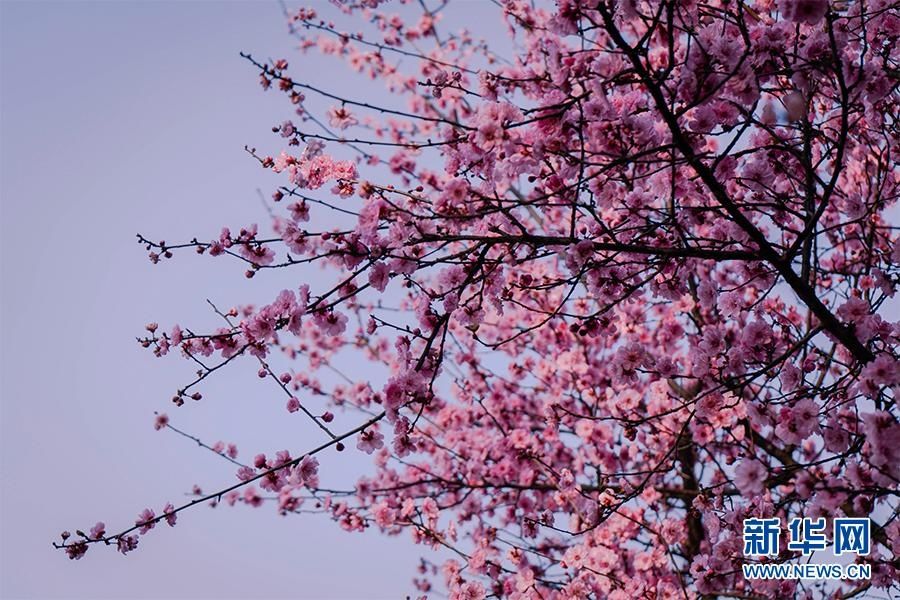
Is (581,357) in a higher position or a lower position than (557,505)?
higher

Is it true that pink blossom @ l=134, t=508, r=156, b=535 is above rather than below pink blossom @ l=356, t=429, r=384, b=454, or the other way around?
below

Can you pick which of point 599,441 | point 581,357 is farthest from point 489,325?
point 599,441

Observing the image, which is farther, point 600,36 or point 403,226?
point 600,36

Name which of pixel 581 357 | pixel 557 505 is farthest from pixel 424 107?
pixel 557 505

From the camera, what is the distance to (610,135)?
350 centimetres

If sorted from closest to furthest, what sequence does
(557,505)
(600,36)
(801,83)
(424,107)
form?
(801,83) < (557,505) < (600,36) < (424,107)

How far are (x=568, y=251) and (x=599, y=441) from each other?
459 cm

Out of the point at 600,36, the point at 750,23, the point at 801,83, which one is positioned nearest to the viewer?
the point at 801,83

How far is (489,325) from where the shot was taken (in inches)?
356

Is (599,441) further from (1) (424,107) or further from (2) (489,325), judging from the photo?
(1) (424,107)

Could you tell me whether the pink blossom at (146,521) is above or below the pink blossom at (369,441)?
below

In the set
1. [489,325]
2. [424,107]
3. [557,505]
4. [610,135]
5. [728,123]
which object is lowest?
[557,505]

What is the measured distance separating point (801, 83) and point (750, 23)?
0.83 metres

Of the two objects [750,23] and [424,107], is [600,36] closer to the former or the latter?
[750,23]
